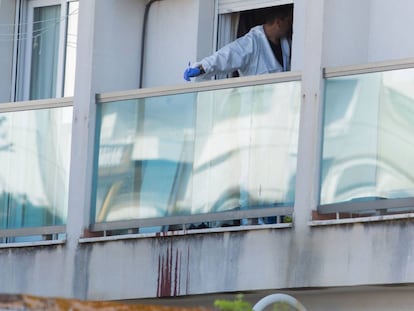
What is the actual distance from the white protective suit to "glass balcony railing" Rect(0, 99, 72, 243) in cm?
154

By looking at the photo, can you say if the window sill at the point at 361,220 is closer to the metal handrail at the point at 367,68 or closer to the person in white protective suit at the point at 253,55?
the metal handrail at the point at 367,68

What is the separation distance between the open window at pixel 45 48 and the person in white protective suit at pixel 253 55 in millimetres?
2947

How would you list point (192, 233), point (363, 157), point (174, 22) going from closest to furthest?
point (363, 157) → point (192, 233) → point (174, 22)

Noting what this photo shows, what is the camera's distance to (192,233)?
55.5 ft

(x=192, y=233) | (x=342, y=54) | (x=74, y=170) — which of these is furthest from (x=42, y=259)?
(x=342, y=54)

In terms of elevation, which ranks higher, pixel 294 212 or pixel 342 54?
pixel 342 54

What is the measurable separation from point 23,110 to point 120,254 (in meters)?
2.05

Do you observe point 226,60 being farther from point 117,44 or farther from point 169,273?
point 169,273

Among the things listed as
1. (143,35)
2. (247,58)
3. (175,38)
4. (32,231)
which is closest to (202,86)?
(247,58)

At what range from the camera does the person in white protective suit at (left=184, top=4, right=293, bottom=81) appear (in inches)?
703

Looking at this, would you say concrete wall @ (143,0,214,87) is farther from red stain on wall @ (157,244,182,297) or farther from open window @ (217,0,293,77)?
red stain on wall @ (157,244,182,297)

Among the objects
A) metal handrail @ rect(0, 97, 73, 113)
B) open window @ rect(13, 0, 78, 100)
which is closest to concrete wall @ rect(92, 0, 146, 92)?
metal handrail @ rect(0, 97, 73, 113)

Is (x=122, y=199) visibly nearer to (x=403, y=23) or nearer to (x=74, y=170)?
(x=74, y=170)

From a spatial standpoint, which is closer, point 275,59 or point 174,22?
point 275,59
